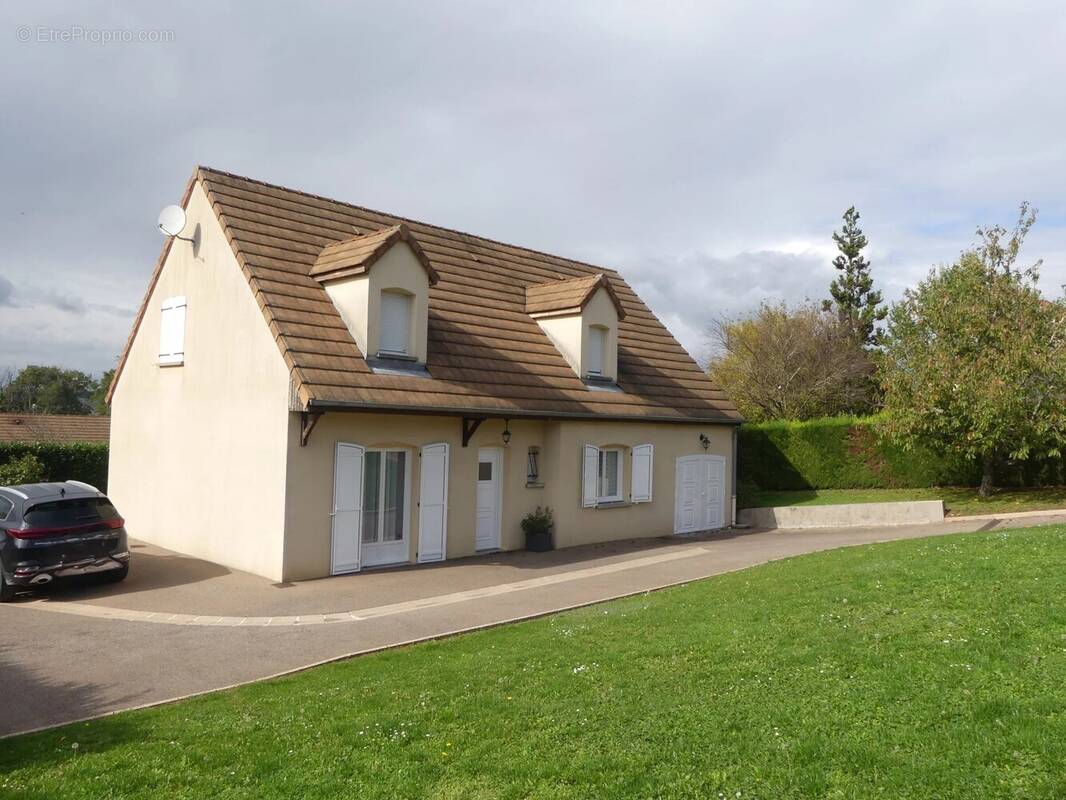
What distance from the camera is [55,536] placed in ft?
41.2

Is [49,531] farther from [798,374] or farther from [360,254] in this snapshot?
[798,374]

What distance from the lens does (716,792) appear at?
4.92 m

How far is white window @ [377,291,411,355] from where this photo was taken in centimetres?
1592

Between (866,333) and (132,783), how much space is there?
4722cm

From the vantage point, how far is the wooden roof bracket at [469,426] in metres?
16.5

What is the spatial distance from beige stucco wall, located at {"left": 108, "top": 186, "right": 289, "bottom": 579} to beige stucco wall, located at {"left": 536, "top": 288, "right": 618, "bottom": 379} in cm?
766

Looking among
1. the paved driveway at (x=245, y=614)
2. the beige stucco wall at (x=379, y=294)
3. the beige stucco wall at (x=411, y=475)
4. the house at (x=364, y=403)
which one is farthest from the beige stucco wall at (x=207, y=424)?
the beige stucco wall at (x=379, y=294)

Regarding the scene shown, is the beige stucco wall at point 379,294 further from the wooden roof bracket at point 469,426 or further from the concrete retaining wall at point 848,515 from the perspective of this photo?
the concrete retaining wall at point 848,515

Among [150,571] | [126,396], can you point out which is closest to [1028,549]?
[150,571]

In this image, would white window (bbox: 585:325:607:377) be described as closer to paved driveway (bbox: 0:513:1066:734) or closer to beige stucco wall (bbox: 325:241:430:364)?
paved driveway (bbox: 0:513:1066:734)

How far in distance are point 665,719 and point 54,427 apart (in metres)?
37.6

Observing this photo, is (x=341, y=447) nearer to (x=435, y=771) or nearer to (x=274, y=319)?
(x=274, y=319)

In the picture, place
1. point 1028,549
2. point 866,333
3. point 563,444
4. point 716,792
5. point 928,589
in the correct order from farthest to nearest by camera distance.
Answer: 1. point 866,333
2. point 563,444
3. point 1028,549
4. point 928,589
5. point 716,792

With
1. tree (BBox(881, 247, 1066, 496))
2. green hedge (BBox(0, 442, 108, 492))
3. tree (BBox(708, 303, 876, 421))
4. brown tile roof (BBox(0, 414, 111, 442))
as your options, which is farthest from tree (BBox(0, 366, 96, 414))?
tree (BBox(881, 247, 1066, 496))
